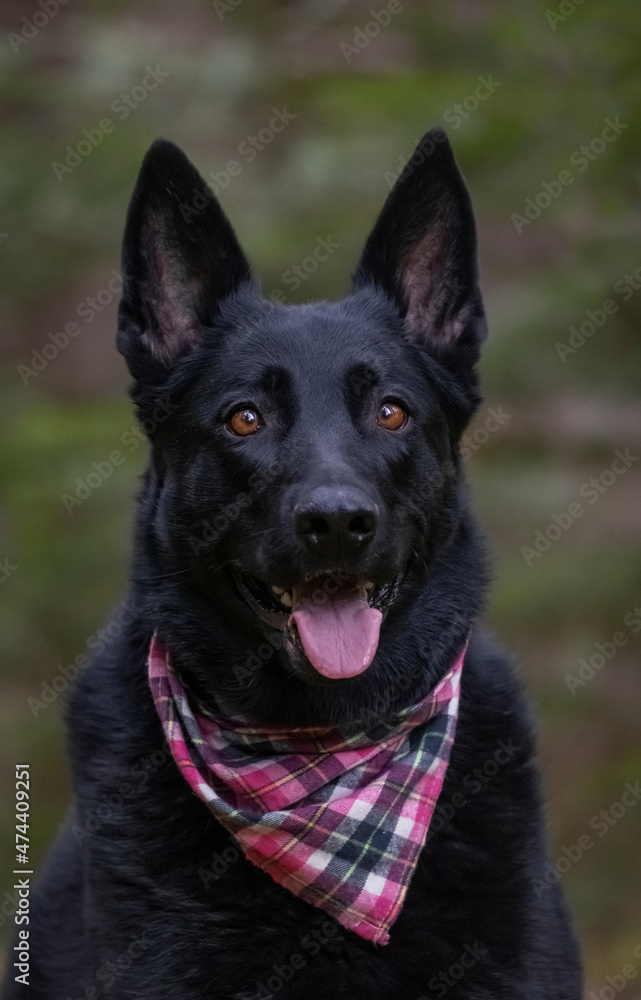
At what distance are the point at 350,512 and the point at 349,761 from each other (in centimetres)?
82

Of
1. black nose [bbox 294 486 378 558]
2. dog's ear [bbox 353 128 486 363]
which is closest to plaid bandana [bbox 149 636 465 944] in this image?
black nose [bbox 294 486 378 558]

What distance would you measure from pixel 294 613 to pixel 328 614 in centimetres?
9

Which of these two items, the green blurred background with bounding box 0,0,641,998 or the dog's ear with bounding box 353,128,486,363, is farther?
the green blurred background with bounding box 0,0,641,998

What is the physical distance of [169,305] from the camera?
358 centimetres

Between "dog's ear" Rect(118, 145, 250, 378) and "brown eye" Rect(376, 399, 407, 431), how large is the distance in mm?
660

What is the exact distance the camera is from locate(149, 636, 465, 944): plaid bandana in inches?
123

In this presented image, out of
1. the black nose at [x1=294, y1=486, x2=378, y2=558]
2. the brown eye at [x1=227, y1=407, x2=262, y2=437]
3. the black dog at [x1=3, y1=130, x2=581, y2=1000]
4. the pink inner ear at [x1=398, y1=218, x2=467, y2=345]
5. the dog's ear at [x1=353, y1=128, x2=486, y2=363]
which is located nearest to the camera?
the black nose at [x1=294, y1=486, x2=378, y2=558]

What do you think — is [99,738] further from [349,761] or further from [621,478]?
[621,478]

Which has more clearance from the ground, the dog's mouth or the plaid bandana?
the dog's mouth

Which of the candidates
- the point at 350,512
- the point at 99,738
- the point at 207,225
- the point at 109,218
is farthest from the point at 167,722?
the point at 109,218

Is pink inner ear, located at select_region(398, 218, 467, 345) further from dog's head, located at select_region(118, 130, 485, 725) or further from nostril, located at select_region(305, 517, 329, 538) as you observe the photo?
nostril, located at select_region(305, 517, 329, 538)

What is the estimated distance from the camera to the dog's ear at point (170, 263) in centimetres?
334

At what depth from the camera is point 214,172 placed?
21.5ft

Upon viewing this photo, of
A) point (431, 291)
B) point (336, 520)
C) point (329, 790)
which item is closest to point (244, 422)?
point (336, 520)
